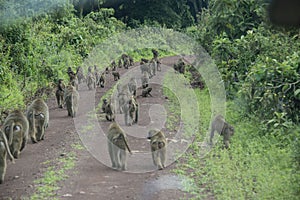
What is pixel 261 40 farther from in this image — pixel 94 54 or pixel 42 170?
pixel 94 54

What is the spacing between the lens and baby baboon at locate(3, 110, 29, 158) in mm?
8055

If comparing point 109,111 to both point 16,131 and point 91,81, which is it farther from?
point 91,81

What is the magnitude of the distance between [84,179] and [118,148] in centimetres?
83

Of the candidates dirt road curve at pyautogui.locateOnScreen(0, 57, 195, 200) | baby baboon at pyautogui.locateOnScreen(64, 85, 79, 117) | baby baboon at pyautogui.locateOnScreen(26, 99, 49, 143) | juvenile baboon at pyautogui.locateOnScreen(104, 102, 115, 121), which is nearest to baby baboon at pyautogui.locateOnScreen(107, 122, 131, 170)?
dirt road curve at pyautogui.locateOnScreen(0, 57, 195, 200)

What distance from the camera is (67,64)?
814 inches

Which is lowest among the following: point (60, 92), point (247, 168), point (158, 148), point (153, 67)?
point (247, 168)

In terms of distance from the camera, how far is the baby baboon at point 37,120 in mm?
9758

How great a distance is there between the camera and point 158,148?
778 cm

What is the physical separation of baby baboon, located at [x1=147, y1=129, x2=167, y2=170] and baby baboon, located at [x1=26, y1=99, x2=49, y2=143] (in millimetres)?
3062

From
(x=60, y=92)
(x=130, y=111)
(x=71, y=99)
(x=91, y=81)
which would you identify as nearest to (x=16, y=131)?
(x=130, y=111)

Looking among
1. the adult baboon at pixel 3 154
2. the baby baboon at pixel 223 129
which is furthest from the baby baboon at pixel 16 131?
the baby baboon at pixel 223 129

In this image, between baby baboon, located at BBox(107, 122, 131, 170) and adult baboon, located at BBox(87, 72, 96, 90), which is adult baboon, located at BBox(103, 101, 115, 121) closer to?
baby baboon, located at BBox(107, 122, 131, 170)

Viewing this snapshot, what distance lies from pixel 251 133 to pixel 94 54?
721 inches

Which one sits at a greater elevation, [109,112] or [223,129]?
[109,112]
